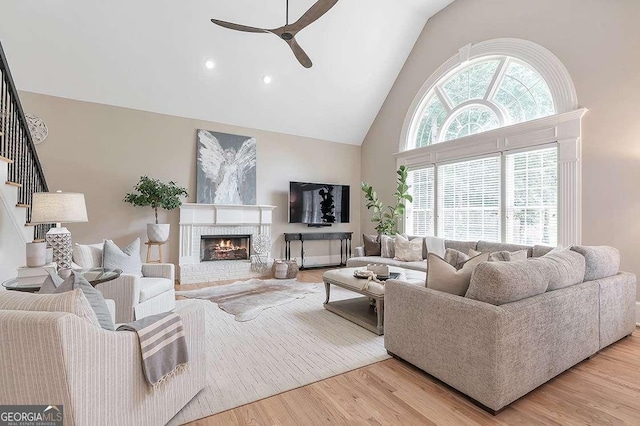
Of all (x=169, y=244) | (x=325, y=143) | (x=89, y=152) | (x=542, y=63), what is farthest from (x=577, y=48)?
(x=89, y=152)

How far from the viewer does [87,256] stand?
309cm

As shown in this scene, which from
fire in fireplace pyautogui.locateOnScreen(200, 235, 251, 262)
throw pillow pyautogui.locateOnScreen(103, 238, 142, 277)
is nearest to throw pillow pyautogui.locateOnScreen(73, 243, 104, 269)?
throw pillow pyautogui.locateOnScreen(103, 238, 142, 277)

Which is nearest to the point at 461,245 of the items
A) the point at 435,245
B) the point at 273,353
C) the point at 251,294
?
the point at 435,245

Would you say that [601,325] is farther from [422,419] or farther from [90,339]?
[90,339]

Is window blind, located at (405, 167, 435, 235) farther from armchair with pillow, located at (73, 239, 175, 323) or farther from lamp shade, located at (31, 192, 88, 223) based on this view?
lamp shade, located at (31, 192, 88, 223)

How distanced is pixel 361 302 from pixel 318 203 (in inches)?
127

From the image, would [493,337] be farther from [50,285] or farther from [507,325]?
[50,285]

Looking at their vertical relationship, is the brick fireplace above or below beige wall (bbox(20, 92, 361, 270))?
below

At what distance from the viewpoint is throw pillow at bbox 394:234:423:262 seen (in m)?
5.15

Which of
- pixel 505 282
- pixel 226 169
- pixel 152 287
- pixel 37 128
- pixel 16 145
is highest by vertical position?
pixel 37 128

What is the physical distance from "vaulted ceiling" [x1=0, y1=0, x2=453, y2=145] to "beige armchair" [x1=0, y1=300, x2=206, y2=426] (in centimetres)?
477

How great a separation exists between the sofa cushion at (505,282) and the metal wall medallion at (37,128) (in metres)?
6.09

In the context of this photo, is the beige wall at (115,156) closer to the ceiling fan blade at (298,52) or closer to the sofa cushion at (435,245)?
the ceiling fan blade at (298,52)

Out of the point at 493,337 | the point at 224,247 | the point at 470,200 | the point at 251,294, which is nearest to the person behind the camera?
the point at 493,337
